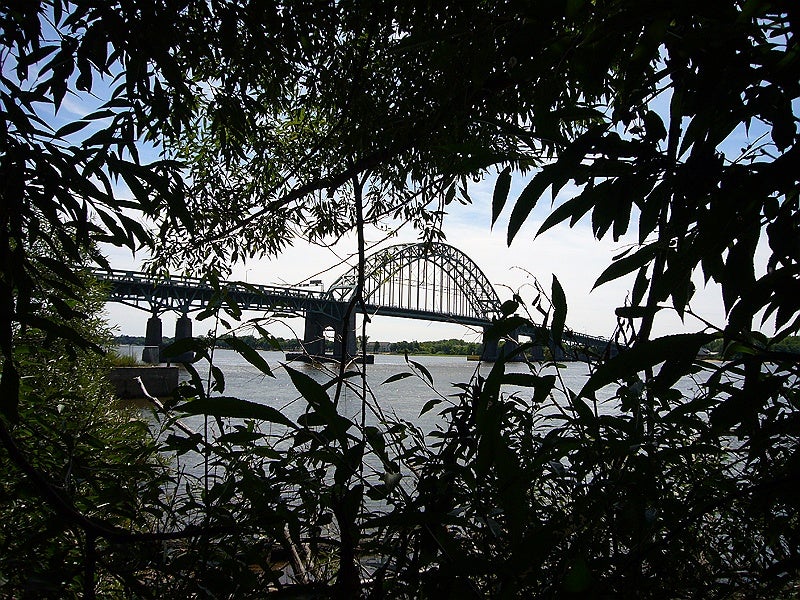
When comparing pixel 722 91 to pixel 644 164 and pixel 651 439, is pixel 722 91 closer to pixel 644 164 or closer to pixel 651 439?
pixel 644 164

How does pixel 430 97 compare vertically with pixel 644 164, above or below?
above

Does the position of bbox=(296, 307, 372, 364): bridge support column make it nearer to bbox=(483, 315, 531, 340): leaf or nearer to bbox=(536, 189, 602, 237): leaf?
bbox=(483, 315, 531, 340): leaf

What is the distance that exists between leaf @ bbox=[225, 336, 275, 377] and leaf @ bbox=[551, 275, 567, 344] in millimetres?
373

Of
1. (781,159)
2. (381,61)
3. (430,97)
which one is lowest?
(781,159)

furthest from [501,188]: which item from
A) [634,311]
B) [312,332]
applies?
[312,332]

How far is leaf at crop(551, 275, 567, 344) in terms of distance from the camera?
748 mm

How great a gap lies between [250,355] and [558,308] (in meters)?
0.42

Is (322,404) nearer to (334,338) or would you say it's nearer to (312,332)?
(334,338)

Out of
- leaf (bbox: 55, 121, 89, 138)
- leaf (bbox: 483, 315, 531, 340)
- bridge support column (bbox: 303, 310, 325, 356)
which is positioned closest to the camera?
leaf (bbox: 483, 315, 531, 340)

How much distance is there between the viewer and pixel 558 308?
29.5 inches

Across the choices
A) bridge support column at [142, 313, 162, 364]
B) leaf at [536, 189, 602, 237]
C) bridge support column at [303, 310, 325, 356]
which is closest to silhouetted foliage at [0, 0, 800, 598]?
leaf at [536, 189, 602, 237]

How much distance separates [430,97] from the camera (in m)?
Result: 2.04

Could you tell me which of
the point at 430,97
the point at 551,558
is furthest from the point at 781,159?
the point at 430,97

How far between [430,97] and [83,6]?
1178 millimetres
